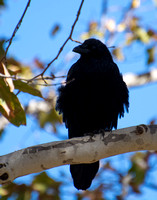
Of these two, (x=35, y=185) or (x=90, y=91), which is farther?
(x=35, y=185)

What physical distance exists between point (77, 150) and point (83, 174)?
43.6 inches

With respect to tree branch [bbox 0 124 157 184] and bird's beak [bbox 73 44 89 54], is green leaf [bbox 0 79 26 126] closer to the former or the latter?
tree branch [bbox 0 124 157 184]

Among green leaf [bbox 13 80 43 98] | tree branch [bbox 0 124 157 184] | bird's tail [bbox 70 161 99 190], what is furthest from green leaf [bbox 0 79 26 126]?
bird's tail [bbox 70 161 99 190]

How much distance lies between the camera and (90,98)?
3951 millimetres

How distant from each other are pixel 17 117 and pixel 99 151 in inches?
26.1

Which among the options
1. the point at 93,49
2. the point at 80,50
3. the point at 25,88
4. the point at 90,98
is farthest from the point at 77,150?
the point at 93,49

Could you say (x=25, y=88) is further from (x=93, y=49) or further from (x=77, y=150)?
(x=93, y=49)

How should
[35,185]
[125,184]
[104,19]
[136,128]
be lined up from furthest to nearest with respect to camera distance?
1. [104,19]
2. [125,184]
3. [35,185]
4. [136,128]

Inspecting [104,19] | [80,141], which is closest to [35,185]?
[80,141]

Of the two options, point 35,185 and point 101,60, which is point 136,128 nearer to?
point 101,60

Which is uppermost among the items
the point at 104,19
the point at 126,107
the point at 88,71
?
the point at 104,19

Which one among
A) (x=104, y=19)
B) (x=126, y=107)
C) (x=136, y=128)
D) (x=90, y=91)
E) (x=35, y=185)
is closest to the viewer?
(x=136, y=128)

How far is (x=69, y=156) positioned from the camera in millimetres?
2674

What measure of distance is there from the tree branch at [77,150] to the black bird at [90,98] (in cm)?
104
